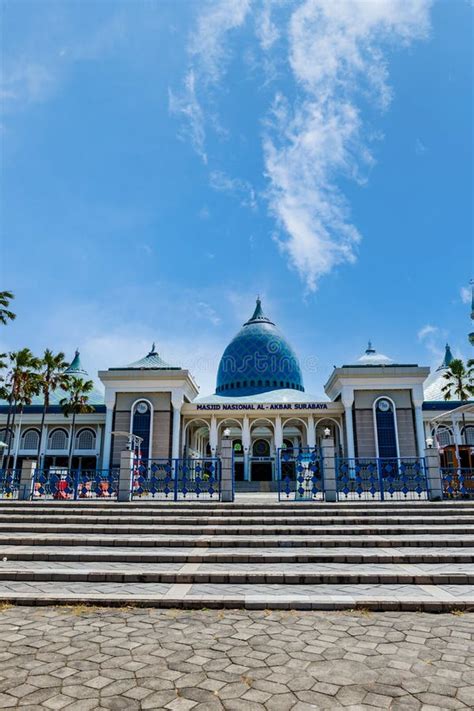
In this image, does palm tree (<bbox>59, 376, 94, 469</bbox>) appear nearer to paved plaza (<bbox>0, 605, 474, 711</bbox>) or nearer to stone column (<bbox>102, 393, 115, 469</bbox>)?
stone column (<bbox>102, 393, 115, 469</bbox>)

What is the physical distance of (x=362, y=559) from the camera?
7.88 meters

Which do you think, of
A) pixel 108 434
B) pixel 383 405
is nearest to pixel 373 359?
pixel 383 405

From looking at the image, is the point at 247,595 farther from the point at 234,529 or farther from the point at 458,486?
Answer: the point at 458,486

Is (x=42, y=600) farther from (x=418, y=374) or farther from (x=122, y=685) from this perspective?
(x=418, y=374)

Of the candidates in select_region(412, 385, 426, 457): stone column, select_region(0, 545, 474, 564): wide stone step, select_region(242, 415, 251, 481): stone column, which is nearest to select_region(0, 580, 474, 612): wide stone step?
select_region(0, 545, 474, 564): wide stone step

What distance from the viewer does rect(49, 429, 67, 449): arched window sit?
38969mm

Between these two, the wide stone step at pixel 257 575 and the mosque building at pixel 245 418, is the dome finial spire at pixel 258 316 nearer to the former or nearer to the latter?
the mosque building at pixel 245 418

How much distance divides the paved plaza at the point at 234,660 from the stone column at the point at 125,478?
905 cm

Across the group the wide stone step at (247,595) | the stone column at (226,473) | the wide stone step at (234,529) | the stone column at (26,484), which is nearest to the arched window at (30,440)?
the stone column at (26,484)

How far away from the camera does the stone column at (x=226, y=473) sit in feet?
46.3

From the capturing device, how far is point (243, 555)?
7.94 metres

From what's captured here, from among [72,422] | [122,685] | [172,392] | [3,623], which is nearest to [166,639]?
[122,685]

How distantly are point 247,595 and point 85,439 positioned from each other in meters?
36.1

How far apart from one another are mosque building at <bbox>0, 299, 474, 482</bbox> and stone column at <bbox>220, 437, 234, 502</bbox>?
12767 mm
